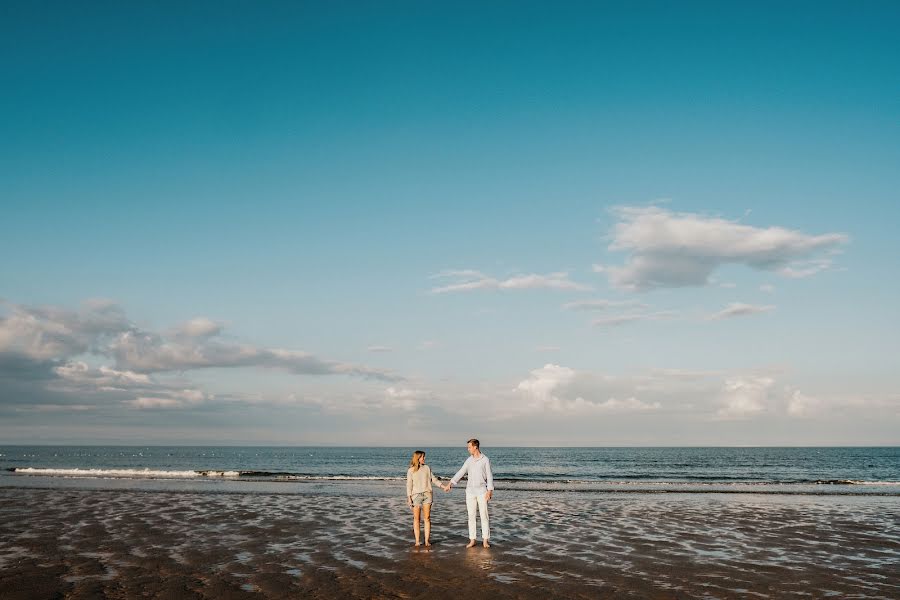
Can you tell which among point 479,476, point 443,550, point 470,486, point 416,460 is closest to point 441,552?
point 443,550

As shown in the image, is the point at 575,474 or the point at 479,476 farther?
the point at 575,474

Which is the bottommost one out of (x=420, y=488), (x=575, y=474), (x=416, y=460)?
(x=575, y=474)

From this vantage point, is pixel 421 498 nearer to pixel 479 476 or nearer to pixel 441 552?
pixel 441 552

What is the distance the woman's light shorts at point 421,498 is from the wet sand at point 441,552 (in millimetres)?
1080

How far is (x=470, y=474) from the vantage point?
47.6 feet

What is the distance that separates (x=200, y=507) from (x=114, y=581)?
1293cm

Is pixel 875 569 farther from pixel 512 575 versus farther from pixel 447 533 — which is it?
pixel 447 533

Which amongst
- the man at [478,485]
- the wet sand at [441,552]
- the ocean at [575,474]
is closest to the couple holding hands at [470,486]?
the man at [478,485]

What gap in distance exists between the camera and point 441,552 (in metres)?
13.9

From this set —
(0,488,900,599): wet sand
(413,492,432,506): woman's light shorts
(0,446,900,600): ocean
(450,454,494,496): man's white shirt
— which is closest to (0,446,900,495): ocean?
(0,446,900,600): ocean

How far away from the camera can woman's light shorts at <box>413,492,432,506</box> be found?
47.4 ft

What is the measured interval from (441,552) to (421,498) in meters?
1.30

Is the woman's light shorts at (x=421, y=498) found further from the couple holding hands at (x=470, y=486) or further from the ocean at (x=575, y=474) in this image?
the ocean at (x=575, y=474)

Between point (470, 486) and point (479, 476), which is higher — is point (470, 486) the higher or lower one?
the lower one
